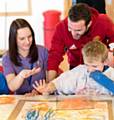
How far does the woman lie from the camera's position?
77.4 inches

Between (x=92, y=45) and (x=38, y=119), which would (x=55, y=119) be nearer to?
(x=38, y=119)

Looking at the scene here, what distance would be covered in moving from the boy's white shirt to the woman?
0.65 ft

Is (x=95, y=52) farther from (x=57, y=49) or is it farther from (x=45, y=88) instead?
(x=57, y=49)

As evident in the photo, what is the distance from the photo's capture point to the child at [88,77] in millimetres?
1742

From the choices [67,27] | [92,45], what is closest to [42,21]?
[67,27]

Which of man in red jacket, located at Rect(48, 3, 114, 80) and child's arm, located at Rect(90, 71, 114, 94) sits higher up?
man in red jacket, located at Rect(48, 3, 114, 80)

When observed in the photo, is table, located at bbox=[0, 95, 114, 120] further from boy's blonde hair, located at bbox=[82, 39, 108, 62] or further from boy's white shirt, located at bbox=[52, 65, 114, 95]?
boy's blonde hair, located at bbox=[82, 39, 108, 62]

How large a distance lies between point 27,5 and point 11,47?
88.4 inches

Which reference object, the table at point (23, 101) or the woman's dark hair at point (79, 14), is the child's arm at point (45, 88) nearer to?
the table at point (23, 101)

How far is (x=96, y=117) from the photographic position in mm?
1379

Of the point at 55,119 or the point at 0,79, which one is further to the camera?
the point at 0,79

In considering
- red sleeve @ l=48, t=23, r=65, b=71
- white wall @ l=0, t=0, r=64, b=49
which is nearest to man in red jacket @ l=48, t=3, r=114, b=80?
red sleeve @ l=48, t=23, r=65, b=71

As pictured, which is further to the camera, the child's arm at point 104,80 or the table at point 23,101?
the child's arm at point 104,80

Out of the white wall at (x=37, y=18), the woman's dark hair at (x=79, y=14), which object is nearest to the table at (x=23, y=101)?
the woman's dark hair at (x=79, y=14)
